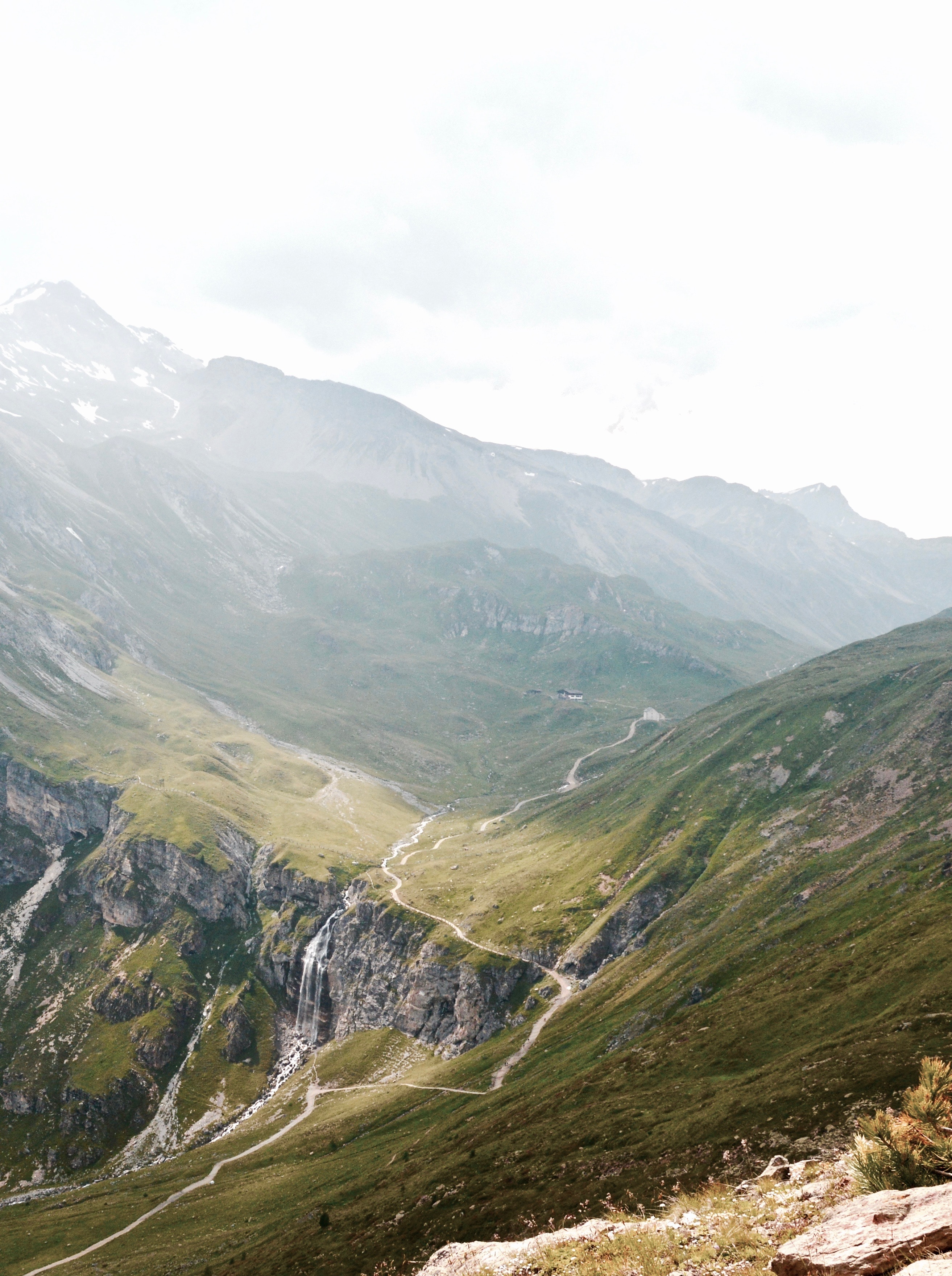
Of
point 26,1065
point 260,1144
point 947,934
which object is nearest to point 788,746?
point 947,934

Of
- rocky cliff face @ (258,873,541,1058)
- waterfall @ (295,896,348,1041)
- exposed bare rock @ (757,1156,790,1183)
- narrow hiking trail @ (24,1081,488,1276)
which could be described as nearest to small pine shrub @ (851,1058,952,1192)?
exposed bare rock @ (757,1156,790,1183)

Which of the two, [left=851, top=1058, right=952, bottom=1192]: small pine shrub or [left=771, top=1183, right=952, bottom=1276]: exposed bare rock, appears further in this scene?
[left=851, top=1058, right=952, bottom=1192]: small pine shrub

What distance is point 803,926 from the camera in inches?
4050

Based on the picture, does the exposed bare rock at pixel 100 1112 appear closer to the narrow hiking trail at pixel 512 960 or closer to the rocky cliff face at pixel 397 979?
the rocky cliff face at pixel 397 979

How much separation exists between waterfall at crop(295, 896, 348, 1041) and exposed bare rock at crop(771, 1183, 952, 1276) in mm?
189157

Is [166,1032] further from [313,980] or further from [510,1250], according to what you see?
[510,1250]

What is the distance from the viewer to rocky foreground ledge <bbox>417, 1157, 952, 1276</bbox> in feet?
49.3

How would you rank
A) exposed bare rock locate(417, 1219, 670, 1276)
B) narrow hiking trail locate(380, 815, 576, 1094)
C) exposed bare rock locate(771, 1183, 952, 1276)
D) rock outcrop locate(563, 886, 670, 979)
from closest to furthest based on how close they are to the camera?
exposed bare rock locate(771, 1183, 952, 1276) < exposed bare rock locate(417, 1219, 670, 1276) < narrow hiking trail locate(380, 815, 576, 1094) < rock outcrop locate(563, 886, 670, 979)

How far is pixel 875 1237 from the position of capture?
616 inches

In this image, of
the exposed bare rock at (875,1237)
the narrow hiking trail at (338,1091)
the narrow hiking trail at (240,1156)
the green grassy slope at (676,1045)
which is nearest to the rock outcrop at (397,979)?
the narrow hiking trail at (338,1091)

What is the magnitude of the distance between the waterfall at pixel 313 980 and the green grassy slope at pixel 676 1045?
2219 cm

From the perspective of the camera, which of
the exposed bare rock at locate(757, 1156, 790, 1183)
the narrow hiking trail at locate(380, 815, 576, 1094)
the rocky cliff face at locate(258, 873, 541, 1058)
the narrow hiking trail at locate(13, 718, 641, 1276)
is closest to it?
the exposed bare rock at locate(757, 1156, 790, 1183)

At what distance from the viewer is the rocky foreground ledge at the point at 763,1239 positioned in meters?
15.0

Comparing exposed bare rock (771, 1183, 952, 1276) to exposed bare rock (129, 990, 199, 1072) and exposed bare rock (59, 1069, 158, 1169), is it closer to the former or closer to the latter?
exposed bare rock (59, 1069, 158, 1169)
